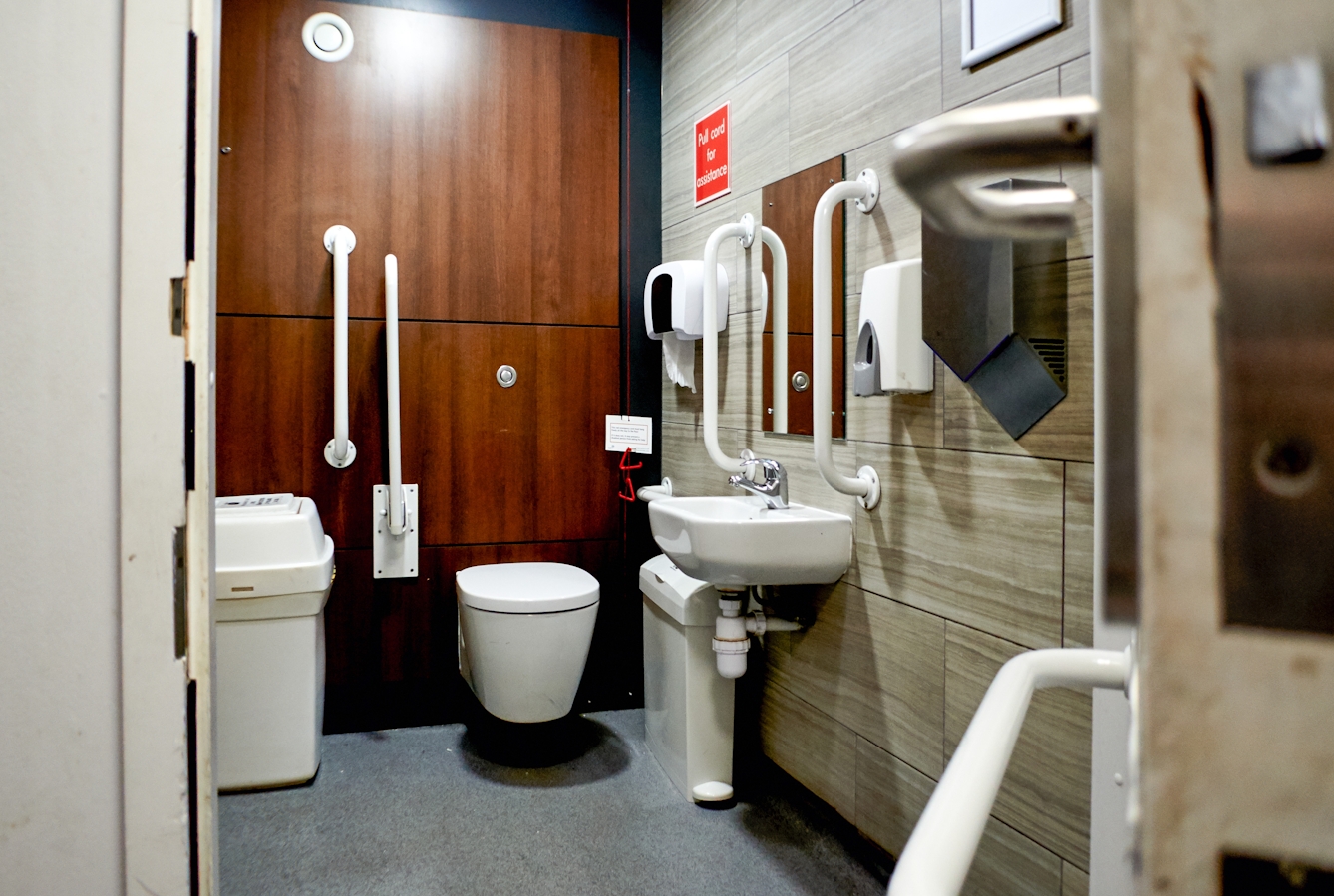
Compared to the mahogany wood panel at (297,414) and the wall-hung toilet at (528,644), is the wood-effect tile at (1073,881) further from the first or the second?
the mahogany wood panel at (297,414)

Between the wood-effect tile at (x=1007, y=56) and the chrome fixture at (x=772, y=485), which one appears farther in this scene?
the chrome fixture at (x=772, y=485)

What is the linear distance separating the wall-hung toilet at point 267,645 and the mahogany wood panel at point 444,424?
32 centimetres

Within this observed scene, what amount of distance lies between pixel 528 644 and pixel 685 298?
3.62 ft

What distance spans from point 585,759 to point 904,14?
81.2 inches

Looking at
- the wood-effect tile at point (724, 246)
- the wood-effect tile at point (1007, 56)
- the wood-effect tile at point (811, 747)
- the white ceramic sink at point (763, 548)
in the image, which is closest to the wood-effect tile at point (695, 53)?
the wood-effect tile at point (724, 246)

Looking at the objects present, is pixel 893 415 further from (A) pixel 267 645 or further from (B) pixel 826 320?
(A) pixel 267 645

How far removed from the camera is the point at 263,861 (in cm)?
190

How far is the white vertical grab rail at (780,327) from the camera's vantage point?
217 cm

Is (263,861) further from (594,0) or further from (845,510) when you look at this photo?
(594,0)

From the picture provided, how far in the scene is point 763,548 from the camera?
1.82 metres

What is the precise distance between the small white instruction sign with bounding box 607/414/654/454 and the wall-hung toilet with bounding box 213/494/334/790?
1011 millimetres

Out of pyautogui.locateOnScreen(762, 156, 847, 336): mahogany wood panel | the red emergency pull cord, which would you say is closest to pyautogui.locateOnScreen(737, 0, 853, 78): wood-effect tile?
pyautogui.locateOnScreen(762, 156, 847, 336): mahogany wood panel

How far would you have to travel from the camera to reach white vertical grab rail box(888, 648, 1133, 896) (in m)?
0.33

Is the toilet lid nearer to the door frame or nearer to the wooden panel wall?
the wooden panel wall
